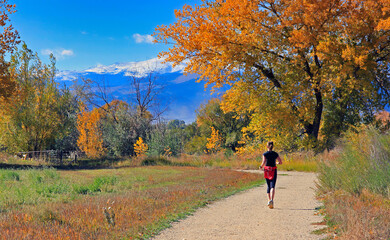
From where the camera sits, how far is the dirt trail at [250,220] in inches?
289

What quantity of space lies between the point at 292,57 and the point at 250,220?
18.2 m

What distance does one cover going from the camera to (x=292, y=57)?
24.8 meters

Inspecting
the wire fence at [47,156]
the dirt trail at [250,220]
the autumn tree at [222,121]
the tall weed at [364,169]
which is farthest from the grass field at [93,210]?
the autumn tree at [222,121]

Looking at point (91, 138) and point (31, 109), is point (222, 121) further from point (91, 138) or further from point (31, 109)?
point (31, 109)

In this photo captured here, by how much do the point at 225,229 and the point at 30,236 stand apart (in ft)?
13.0

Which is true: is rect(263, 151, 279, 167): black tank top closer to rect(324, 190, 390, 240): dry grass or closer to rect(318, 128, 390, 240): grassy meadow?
rect(318, 128, 390, 240): grassy meadow

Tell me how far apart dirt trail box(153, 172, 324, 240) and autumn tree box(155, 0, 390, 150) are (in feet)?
40.9

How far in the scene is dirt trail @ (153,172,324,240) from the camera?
735cm

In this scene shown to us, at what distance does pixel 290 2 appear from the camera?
72.6ft

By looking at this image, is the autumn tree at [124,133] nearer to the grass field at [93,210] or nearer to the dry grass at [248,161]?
the dry grass at [248,161]

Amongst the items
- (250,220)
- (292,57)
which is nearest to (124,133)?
(292,57)

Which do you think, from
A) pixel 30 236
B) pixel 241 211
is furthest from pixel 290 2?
pixel 30 236

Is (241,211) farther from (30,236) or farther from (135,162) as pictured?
(135,162)

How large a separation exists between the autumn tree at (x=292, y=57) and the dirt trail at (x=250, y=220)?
12465mm
